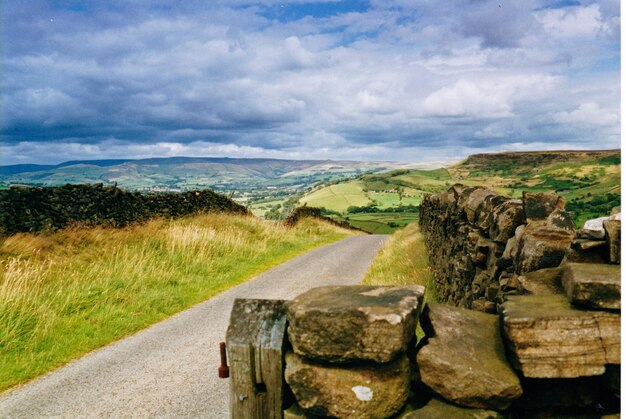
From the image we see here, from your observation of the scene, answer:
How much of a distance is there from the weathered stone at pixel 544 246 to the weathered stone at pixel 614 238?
0.63 m

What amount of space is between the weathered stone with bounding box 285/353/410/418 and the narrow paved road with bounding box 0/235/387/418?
9.85 ft

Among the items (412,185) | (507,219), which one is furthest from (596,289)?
(412,185)

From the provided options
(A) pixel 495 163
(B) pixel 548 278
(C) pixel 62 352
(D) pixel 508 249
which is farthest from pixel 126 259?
(A) pixel 495 163

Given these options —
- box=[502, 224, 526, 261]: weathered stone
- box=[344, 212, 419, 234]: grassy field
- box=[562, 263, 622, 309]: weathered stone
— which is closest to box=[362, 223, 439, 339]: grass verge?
box=[502, 224, 526, 261]: weathered stone

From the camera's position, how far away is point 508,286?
4.28 metres

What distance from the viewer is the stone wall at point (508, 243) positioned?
11.1 ft

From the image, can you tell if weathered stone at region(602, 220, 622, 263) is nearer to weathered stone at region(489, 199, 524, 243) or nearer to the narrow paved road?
weathered stone at region(489, 199, 524, 243)

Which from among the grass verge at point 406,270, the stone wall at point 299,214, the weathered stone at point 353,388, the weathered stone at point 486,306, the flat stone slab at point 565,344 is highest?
the flat stone slab at point 565,344

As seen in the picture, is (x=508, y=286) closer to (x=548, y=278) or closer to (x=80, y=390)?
(x=548, y=278)

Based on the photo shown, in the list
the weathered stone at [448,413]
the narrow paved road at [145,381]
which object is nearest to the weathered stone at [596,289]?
the weathered stone at [448,413]

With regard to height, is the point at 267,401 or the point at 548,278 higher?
the point at 548,278

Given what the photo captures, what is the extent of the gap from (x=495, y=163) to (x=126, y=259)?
134 ft

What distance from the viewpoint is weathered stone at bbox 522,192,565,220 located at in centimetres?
484

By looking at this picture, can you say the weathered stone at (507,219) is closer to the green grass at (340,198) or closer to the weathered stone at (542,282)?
the weathered stone at (542,282)
